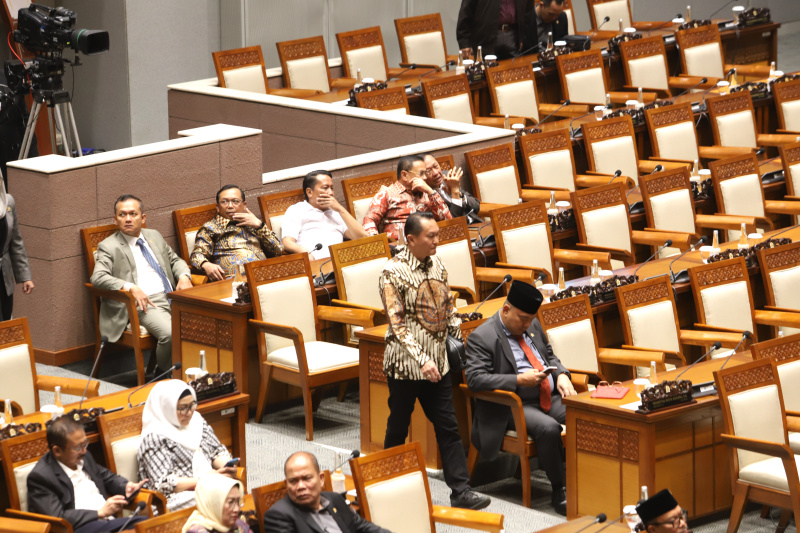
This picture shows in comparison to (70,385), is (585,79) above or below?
above

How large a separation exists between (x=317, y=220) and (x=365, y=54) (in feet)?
11.9

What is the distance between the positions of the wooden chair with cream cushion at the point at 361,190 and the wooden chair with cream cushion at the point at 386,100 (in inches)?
55.7

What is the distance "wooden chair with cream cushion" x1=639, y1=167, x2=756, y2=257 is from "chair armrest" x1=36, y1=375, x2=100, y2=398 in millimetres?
3433

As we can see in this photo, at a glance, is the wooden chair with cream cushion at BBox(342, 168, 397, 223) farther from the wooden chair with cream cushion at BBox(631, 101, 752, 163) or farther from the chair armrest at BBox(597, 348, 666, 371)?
the wooden chair with cream cushion at BBox(631, 101, 752, 163)

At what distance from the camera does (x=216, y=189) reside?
729 centimetres

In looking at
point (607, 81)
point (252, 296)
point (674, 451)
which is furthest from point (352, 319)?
point (607, 81)

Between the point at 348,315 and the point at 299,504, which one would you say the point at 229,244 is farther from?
the point at 299,504

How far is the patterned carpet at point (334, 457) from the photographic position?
5395mm

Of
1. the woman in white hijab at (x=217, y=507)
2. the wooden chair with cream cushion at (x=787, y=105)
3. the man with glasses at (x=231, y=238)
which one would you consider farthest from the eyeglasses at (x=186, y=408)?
the wooden chair with cream cushion at (x=787, y=105)

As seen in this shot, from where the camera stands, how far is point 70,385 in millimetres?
5664

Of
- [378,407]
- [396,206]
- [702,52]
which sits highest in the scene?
[702,52]

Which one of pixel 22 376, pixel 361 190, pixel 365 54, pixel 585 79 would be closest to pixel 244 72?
pixel 365 54

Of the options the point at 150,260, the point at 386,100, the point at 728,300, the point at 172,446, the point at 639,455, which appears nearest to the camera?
the point at 172,446

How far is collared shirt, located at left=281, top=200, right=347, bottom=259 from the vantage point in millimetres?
7062
